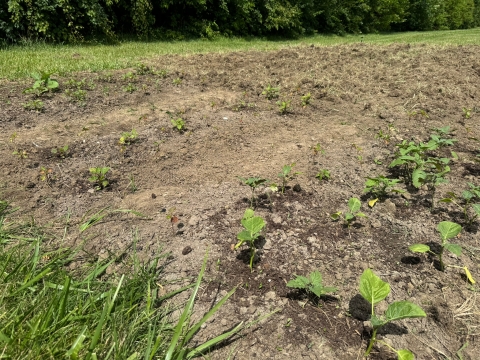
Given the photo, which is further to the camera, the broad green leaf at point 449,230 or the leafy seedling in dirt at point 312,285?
the broad green leaf at point 449,230

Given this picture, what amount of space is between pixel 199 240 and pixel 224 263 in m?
0.25

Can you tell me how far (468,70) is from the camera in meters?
5.48

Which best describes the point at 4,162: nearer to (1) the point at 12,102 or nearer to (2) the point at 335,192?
(1) the point at 12,102

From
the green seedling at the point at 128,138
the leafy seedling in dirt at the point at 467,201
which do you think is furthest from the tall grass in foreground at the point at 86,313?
the leafy seedling in dirt at the point at 467,201

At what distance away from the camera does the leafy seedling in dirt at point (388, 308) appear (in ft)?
4.95

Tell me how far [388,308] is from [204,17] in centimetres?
1325

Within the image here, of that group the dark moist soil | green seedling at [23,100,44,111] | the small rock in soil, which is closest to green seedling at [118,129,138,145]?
the dark moist soil

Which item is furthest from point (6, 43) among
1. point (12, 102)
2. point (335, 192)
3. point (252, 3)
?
point (335, 192)

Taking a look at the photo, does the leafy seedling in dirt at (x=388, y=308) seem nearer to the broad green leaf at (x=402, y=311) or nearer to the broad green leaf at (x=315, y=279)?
the broad green leaf at (x=402, y=311)

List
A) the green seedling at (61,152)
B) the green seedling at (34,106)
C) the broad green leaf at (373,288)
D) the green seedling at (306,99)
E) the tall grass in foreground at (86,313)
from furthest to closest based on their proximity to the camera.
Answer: the green seedling at (306,99) → the green seedling at (34,106) → the green seedling at (61,152) → the broad green leaf at (373,288) → the tall grass in foreground at (86,313)

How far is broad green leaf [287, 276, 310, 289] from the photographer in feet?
5.76

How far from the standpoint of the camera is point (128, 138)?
337cm

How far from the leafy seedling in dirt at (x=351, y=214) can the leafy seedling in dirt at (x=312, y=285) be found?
603 millimetres

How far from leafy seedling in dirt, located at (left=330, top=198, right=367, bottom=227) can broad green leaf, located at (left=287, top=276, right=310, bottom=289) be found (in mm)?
653
